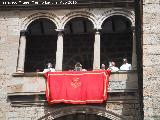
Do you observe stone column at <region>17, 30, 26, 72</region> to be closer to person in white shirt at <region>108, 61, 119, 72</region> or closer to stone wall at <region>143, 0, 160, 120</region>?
person in white shirt at <region>108, 61, 119, 72</region>

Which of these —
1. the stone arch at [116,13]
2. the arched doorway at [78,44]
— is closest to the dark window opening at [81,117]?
Answer: the arched doorway at [78,44]

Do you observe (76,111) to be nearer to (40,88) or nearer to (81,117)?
(81,117)

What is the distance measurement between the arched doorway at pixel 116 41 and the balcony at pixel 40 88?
2426mm

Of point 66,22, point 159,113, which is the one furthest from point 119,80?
point 159,113

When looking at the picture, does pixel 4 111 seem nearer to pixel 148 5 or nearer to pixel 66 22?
pixel 66 22

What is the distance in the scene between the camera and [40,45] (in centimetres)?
2805

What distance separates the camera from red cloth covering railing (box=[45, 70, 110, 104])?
80.4 ft

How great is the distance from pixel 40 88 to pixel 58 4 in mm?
3668

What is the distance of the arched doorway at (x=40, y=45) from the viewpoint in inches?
1083

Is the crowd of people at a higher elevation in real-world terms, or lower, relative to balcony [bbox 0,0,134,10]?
lower

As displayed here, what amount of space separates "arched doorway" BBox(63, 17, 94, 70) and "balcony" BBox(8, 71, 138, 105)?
7.64ft

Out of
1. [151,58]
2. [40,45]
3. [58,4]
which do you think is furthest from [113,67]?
[151,58]

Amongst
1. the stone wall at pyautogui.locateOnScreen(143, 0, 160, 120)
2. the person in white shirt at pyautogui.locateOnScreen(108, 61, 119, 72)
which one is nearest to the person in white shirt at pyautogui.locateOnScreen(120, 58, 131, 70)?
the person in white shirt at pyautogui.locateOnScreen(108, 61, 119, 72)

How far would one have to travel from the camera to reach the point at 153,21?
2072 cm
